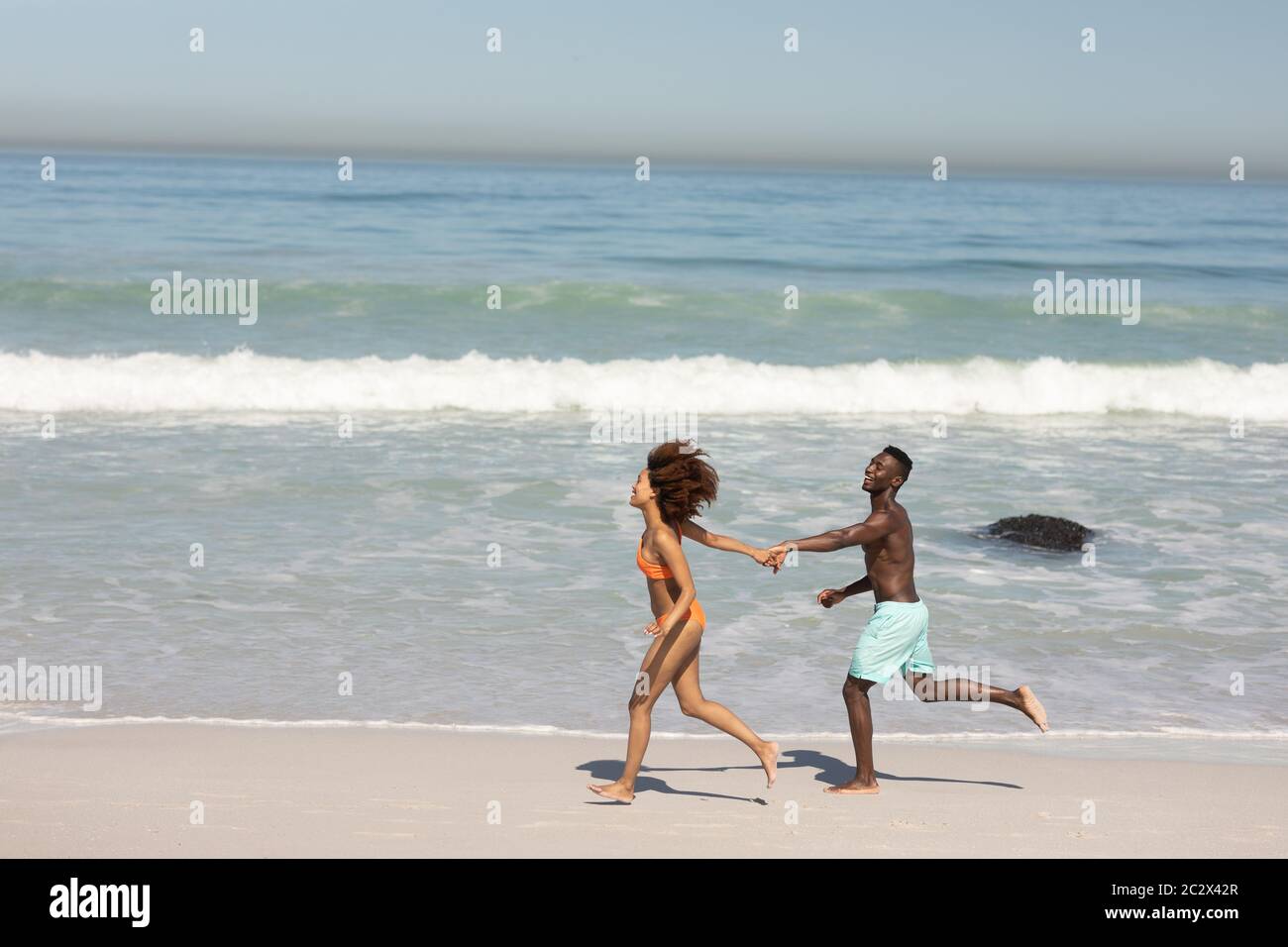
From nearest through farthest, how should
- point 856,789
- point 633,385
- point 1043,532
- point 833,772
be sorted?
point 856,789, point 833,772, point 1043,532, point 633,385

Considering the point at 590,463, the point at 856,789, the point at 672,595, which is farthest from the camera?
the point at 590,463

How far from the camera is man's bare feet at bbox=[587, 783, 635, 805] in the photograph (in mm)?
5387

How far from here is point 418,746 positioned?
6.11 meters

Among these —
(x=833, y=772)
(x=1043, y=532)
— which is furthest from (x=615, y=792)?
(x=1043, y=532)

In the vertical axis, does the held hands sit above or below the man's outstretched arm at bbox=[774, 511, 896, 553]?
below

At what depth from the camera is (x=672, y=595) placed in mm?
5441

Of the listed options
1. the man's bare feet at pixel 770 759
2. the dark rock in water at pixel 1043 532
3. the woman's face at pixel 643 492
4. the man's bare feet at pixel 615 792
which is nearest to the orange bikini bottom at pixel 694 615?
the woman's face at pixel 643 492

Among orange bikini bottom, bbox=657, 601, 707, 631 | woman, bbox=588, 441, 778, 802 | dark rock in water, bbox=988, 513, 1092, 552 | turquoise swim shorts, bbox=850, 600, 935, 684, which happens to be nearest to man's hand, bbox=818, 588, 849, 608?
turquoise swim shorts, bbox=850, 600, 935, 684

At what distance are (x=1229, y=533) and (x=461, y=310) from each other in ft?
51.4

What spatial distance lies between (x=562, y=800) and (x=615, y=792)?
0.22m

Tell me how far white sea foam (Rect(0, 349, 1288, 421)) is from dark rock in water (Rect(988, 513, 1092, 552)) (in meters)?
7.31

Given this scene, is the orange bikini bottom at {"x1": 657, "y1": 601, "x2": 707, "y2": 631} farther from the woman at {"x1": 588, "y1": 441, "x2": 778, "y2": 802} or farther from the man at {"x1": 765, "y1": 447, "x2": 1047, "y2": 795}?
the man at {"x1": 765, "y1": 447, "x2": 1047, "y2": 795}

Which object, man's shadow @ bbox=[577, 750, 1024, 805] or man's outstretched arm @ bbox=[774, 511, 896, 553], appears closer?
man's outstretched arm @ bbox=[774, 511, 896, 553]

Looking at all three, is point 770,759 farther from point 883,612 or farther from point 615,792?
point 883,612
